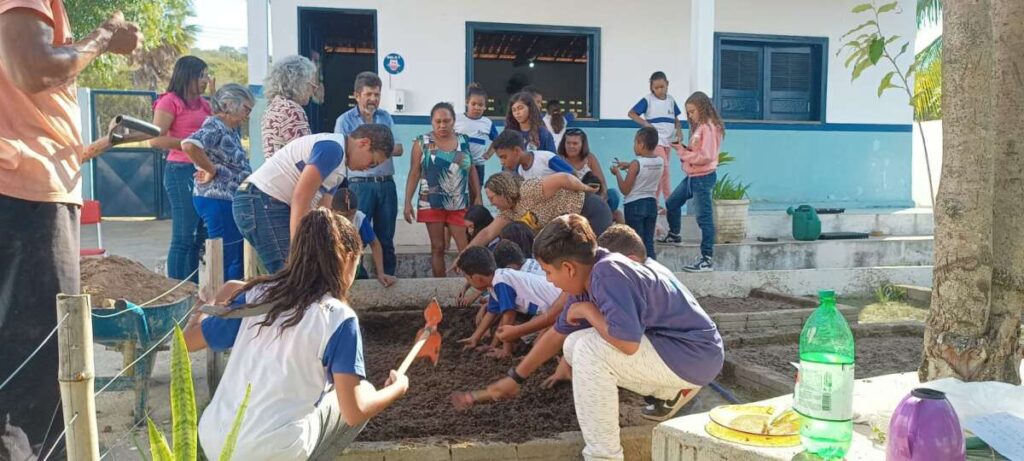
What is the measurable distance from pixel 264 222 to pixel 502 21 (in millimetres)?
5571

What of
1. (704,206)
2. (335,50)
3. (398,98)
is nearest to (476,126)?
(398,98)

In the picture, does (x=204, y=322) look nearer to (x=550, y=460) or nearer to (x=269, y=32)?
(x=550, y=460)

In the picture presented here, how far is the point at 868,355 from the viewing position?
5.19 metres

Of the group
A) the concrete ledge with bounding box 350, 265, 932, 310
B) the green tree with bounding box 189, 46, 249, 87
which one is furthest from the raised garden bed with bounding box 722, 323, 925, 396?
the green tree with bounding box 189, 46, 249, 87

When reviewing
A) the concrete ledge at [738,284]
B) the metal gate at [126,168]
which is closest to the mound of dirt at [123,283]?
the concrete ledge at [738,284]

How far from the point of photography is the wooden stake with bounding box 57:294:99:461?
6.22ft

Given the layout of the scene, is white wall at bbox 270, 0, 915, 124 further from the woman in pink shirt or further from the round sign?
the woman in pink shirt

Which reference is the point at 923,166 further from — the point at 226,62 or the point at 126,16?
the point at 226,62

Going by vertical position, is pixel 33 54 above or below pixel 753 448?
above

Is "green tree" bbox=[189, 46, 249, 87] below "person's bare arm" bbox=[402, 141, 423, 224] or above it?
above

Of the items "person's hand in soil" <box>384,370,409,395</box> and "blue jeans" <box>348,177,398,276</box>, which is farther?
"blue jeans" <box>348,177,398,276</box>

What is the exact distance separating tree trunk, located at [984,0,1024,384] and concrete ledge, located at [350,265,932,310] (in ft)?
11.9

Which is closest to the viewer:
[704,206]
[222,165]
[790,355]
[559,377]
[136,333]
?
[136,333]

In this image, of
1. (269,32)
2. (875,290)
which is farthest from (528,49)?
(875,290)
